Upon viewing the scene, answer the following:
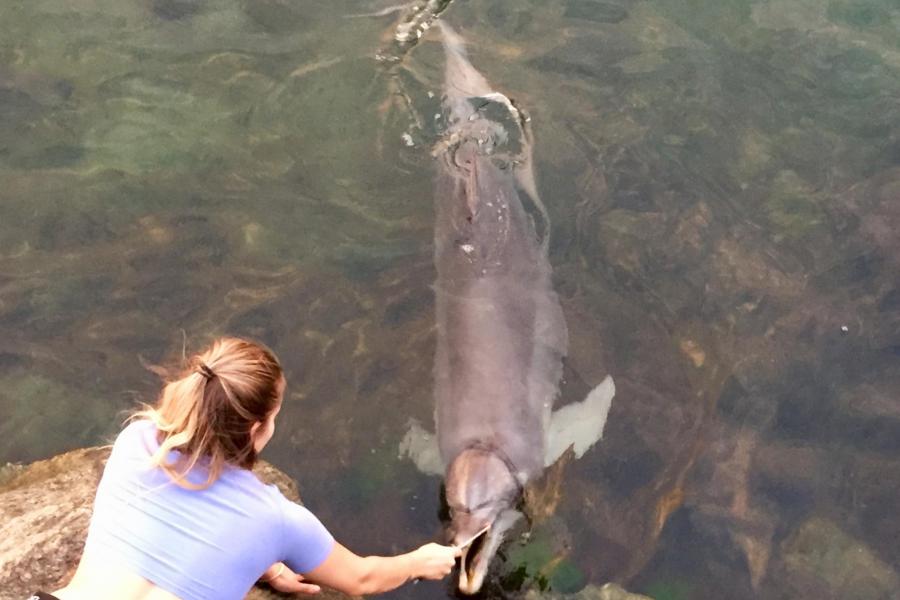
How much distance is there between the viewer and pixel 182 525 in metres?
2.88

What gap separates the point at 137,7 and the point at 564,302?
4.97m

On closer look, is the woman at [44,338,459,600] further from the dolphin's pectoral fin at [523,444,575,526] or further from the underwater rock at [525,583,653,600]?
the dolphin's pectoral fin at [523,444,575,526]

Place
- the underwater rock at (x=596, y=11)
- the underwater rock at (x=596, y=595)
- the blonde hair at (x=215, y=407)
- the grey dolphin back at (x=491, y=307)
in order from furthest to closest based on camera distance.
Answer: the underwater rock at (x=596, y=11) → the grey dolphin back at (x=491, y=307) → the underwater rock at (x=596, y=595) → the blonde hair at (x=215, y=407)

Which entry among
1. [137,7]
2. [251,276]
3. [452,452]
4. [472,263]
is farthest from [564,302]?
[137,7]

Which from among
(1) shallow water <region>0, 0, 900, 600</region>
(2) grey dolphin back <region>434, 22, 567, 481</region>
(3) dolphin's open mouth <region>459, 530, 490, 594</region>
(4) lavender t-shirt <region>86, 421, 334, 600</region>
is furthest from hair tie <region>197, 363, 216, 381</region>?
(2) grey dolphin back <region>434, 22, 567, 481</region>

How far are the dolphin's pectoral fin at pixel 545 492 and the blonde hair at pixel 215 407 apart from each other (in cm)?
257

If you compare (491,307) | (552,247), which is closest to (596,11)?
(552,247)

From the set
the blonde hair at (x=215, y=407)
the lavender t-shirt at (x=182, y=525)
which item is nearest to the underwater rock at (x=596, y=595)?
the lavender t-shirt at (x=182, y=525)

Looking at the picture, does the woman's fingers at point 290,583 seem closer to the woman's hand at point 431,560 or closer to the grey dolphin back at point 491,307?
the woman's hand at point 431,560

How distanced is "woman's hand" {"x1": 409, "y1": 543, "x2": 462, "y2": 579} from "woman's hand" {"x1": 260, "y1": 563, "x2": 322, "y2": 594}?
1.54 feet

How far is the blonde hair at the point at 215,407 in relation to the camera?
280cm

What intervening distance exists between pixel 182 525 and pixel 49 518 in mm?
1448

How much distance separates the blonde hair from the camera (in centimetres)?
280

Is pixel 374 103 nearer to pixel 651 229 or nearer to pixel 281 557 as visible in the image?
pixel 651 229
